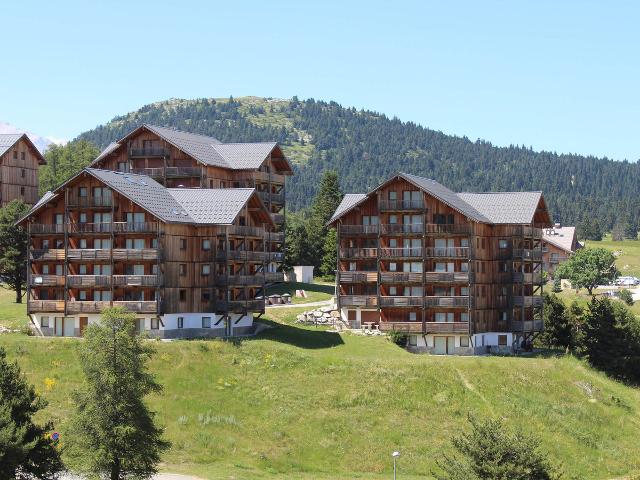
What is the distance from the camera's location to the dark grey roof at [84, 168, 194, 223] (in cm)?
8944

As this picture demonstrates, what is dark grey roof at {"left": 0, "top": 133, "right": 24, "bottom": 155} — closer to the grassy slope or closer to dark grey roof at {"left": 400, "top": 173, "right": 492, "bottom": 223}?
the grassy slope

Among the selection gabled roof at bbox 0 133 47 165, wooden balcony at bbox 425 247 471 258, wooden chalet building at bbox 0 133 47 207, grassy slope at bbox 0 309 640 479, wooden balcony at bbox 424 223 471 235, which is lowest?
grassy slope at bbox 0 309 640 479

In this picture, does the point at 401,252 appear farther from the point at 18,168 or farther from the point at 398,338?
the point at 18,168

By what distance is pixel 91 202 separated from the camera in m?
91.1

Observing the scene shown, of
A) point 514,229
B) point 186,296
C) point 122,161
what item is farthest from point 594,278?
point 186,296

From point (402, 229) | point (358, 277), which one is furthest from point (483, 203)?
point (358, 277)

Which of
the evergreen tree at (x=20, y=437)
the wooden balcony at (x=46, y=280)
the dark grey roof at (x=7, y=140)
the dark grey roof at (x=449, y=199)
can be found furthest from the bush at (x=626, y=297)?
the evergreen tree at (x=20, y=437)

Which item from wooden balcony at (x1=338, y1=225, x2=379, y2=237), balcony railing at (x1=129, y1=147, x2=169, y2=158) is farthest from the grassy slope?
balcony railing at (x1=129, y1=147, x2=169, y2=158)

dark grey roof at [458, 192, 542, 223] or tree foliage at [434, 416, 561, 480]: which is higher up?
dark grey roof at [458, 192, 542, 223]

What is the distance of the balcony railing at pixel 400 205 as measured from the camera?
331ft

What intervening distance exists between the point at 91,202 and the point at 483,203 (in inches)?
1560

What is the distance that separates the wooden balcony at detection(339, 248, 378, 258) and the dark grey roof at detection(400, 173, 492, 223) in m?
7.73

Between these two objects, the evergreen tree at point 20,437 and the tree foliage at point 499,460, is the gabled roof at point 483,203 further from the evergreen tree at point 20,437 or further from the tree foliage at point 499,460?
the evergreen tree at point 20,437

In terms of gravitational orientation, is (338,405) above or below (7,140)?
below
